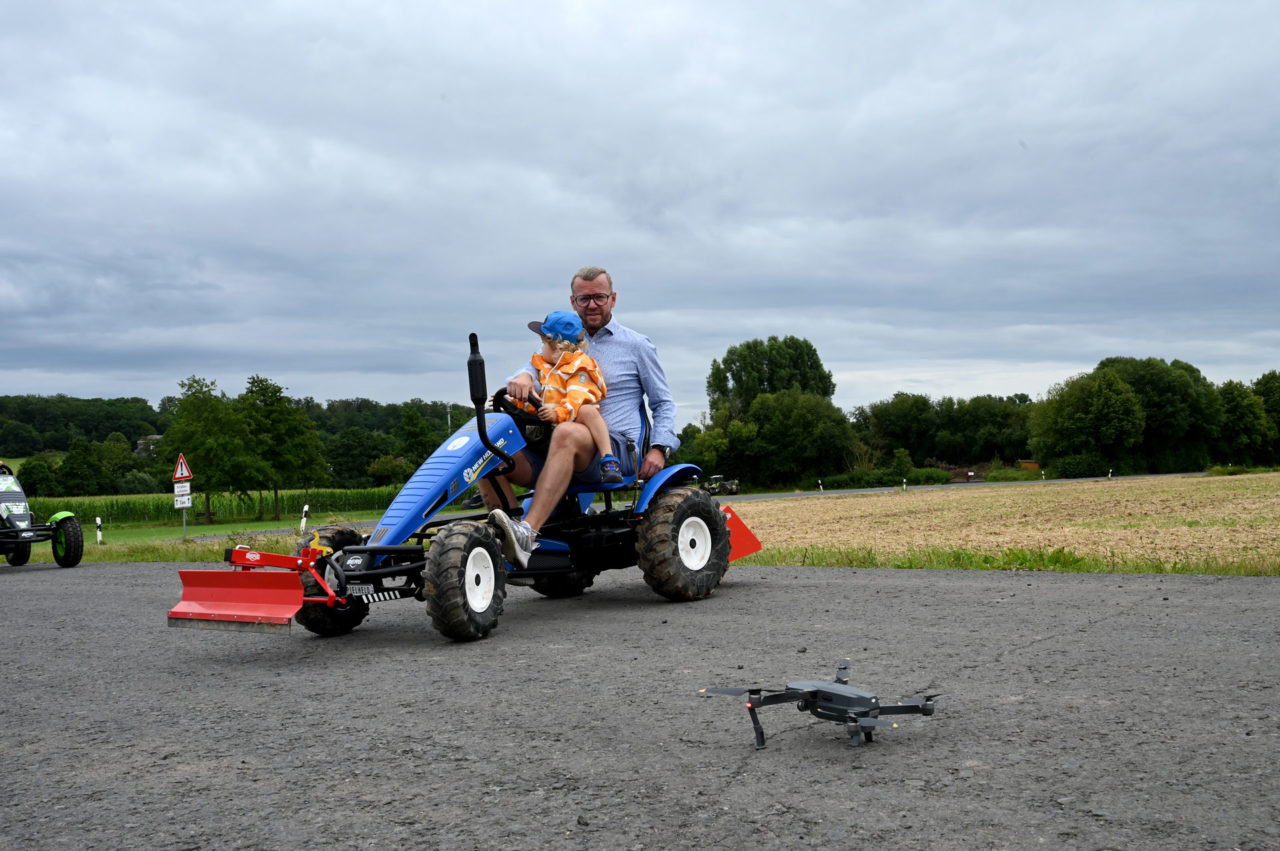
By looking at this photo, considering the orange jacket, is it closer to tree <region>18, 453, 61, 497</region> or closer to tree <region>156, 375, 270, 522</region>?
tree <region>156, 375, 270, 522</region>

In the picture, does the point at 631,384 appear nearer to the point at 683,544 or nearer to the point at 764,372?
the point at 683,544

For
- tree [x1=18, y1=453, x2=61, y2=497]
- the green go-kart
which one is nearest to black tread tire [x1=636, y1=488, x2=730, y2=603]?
the green go-kart

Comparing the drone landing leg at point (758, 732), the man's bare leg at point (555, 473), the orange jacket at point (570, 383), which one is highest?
the orange jacket at point (570, 383)

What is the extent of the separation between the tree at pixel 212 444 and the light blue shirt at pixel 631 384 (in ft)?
175

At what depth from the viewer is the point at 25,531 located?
16297 mm

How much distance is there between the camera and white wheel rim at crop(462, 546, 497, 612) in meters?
5.74

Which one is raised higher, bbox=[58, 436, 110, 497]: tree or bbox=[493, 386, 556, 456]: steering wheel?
bbox=[58, 436, 110, 497]: tree

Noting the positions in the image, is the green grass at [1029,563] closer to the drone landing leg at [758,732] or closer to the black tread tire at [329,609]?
the black tread tire at [329,609]

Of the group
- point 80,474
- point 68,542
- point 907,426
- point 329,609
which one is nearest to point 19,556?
point 68,542

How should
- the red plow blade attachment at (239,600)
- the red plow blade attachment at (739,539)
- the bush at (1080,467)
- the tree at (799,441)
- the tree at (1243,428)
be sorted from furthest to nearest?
the tree at (1243,428), the tree at (799,441), the bush at (1080,467), the red plow blade attachment at (739,539), the red plow blade attachment at (239,600)

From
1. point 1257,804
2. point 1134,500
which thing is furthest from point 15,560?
point 1134,500

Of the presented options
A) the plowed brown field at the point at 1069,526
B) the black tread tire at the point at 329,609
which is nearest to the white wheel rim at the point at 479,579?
the black tread tire at the point at 329,609

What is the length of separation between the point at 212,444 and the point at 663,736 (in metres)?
57.3

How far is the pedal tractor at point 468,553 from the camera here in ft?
18.3
